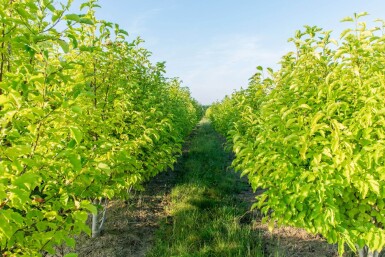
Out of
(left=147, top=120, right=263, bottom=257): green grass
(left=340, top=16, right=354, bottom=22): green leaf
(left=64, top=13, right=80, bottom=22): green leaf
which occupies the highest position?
(left=340, top=16, right=354, bottom=22): green leaf

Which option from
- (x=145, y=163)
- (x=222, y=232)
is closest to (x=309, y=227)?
(x=222, y=232)

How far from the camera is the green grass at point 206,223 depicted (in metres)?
4.99

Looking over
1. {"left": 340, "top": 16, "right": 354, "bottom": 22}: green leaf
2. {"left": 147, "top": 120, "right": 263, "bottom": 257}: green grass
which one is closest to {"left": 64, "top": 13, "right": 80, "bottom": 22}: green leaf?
{"left": 340, "top": 16, "right": 354, "bottom": 22}: green leaf

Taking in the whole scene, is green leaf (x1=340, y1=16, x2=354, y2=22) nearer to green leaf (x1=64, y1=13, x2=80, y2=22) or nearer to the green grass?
green leaf (x1=64, y1=13, x2=80, y2=22)

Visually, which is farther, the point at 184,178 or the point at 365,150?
the point at 184,178

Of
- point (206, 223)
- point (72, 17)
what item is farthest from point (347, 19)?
point (206, 223)

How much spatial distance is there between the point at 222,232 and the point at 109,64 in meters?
3.81

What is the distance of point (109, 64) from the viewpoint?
511cm

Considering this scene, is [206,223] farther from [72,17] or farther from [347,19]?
[72,17]

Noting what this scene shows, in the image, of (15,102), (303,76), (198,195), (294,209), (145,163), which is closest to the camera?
(15,102)

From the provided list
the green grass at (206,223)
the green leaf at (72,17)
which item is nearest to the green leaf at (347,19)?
the green leaf at (72,17)

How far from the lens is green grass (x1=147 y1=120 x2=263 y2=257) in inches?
196

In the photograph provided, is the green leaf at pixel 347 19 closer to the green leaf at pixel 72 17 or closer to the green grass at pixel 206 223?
the green leaf at pixel 72 17

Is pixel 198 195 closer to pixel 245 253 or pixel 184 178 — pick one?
pixel 184 178
